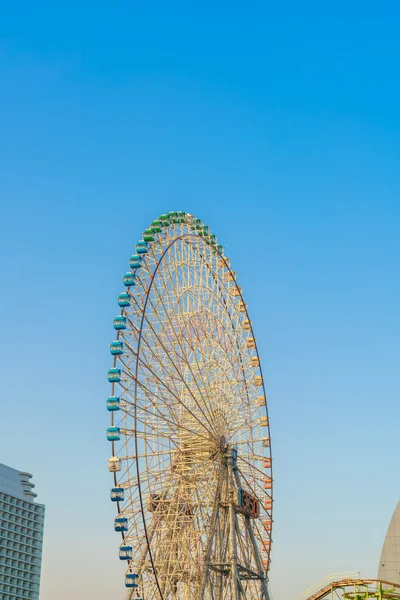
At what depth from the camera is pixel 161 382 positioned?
51438 millimetres

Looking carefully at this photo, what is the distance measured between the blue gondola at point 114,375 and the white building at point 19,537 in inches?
3028

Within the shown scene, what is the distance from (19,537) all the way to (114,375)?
8301cm

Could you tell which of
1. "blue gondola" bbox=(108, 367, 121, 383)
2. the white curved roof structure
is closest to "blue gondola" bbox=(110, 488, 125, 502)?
"blue gondola" bbox=(108, 367, 121, 383)

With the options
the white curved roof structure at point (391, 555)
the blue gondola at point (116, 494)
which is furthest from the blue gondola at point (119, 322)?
the white curved roof structure at point (391, 555)

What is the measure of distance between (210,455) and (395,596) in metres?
14.1

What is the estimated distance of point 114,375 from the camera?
48281 millimetres

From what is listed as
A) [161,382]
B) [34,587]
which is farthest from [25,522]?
[161,382]

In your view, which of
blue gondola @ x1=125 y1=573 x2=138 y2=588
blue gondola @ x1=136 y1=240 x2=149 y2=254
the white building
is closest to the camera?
blue gondola @ x1=125 y1=573 x2=138 y2=588

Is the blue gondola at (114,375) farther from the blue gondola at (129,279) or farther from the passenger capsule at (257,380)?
the passenger capsule at (257,380)

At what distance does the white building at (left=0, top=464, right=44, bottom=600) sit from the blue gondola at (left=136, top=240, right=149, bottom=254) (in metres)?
74.7

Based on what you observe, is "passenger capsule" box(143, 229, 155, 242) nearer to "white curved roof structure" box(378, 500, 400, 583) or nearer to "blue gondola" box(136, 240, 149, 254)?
"blue gondola" box(136, 240, 149, 254)

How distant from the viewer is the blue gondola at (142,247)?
5325cm

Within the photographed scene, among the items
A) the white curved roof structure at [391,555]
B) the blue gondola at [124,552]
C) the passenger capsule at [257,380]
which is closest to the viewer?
the blue gondola at [124,552]

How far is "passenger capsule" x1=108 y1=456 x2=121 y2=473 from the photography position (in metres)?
48.5
